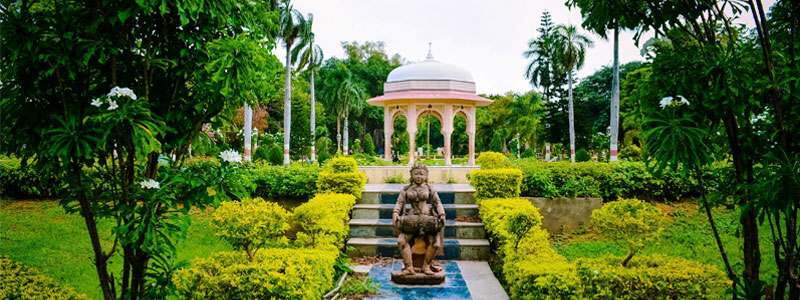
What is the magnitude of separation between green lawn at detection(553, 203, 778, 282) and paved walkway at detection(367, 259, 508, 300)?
1881 mm

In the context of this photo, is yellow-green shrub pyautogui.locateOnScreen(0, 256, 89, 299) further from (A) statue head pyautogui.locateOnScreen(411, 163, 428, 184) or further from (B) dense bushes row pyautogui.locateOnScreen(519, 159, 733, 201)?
(B) dense bushes row pyautogui.locateOnScreen(519, 159, 733, 201)

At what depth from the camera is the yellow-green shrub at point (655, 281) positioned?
151 inches

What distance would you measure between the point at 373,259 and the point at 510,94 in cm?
3598

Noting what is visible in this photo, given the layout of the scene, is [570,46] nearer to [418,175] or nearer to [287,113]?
[287,113]

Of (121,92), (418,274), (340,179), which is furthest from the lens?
(340,179)

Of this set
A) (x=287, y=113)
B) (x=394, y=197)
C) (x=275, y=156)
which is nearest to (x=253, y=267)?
(x=394, y=197)

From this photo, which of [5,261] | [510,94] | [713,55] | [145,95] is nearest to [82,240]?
[5,261]

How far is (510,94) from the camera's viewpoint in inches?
1629

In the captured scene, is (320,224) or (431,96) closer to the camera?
(320,224)

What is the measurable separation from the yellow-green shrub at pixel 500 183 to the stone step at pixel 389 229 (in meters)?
0.74

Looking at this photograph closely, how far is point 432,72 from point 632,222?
12563mm

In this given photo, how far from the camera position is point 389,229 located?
27.5 ft

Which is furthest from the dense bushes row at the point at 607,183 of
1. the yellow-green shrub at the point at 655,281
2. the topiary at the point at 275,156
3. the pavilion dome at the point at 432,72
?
the topiary at the point at 275,156

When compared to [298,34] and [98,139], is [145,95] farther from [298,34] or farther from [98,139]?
[298,34]
